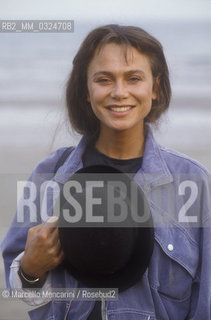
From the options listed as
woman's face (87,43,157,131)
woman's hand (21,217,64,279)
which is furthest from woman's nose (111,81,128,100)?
woman's hand (21,217,64,279)

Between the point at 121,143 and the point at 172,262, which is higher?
the point at 121,143

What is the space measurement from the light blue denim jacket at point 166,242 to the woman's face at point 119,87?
124 mm

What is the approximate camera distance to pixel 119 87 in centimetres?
245

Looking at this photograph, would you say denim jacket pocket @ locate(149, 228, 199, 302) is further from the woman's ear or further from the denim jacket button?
the woman's ear

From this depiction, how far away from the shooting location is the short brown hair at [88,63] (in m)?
2.46

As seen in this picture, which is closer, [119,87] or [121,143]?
[119,87]

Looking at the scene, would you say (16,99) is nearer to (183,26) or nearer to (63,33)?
(63,33)

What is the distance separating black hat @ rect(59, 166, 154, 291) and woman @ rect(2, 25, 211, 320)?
42 millimetres

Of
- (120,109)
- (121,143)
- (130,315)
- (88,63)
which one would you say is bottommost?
(130,315)

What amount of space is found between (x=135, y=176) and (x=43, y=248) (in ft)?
1.50

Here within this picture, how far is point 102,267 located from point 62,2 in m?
1.04

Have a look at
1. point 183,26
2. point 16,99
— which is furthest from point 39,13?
point 183,26

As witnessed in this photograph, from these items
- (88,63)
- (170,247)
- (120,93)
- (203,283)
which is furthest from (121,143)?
(203,283)

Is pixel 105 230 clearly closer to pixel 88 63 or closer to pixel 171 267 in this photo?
pixel 171 267
